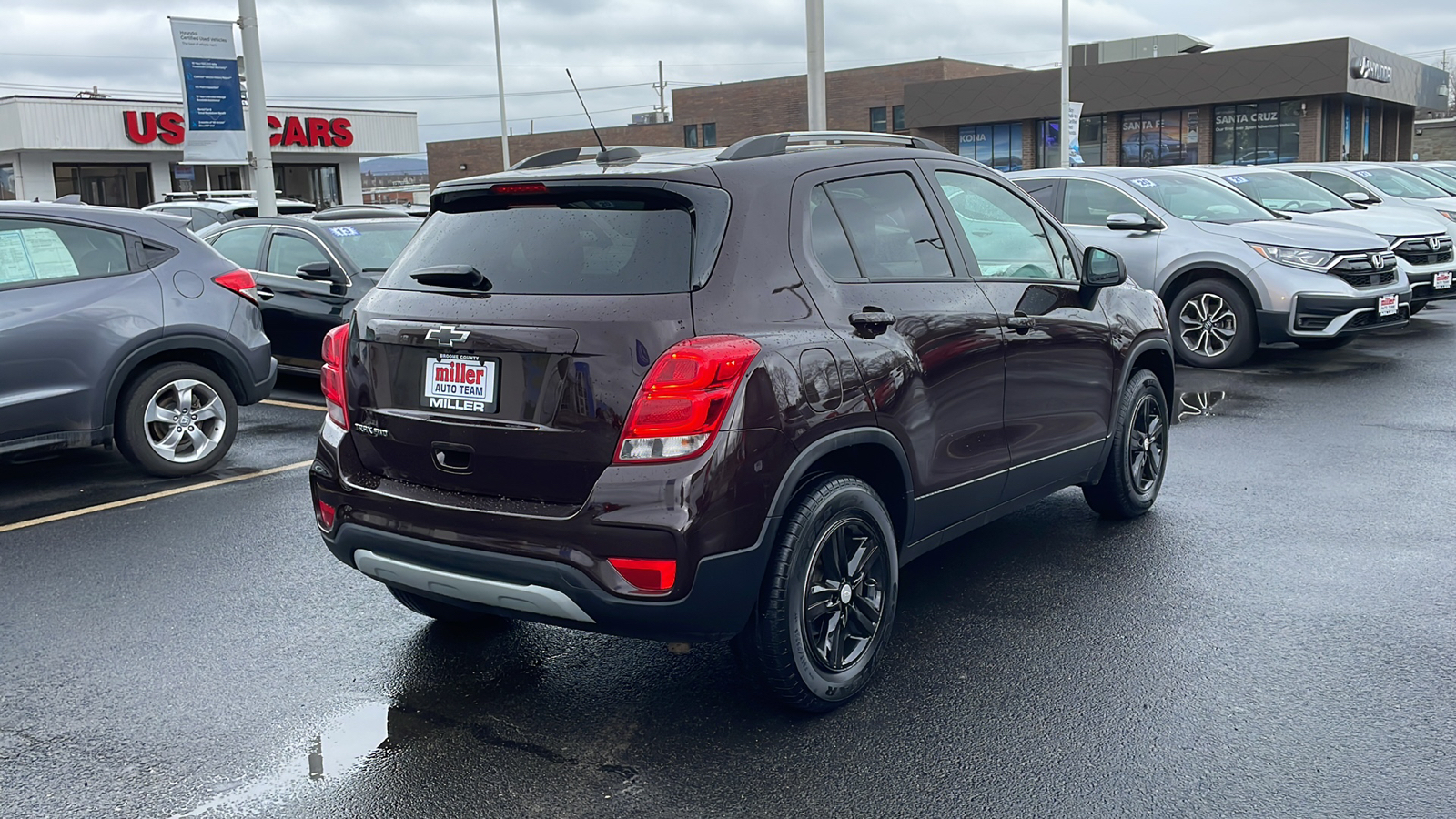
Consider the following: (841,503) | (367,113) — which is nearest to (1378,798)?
(841,503)

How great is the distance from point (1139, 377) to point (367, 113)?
1602 inches

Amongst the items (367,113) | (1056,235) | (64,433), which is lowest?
(64,433)

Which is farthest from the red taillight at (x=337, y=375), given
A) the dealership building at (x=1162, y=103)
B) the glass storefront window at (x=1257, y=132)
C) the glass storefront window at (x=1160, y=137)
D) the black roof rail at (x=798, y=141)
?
the glass storefront window at (x=1160, y=137)

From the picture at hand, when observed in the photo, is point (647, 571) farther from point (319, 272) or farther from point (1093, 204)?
point (1093, 204)

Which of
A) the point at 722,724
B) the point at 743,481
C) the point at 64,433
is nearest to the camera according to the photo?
the point at 743,481

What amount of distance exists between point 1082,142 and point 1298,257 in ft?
138

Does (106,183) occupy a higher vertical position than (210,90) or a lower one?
higher

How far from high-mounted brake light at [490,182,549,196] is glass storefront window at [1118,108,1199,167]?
46.3 m

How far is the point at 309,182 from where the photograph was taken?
42219mm

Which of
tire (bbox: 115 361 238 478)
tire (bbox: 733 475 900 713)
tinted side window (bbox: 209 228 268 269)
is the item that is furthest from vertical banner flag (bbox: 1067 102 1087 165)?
tire (bbox: 733 475 900 713)

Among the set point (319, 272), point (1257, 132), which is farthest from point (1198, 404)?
point (1257, 132)

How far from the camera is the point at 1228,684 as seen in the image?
13.5 feet

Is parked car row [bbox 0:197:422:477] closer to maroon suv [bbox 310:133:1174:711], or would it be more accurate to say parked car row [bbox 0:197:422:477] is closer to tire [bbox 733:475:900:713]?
maroon suv [bbox 310:133:1174:711]

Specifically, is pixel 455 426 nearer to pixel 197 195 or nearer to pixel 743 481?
pixel 743 481
